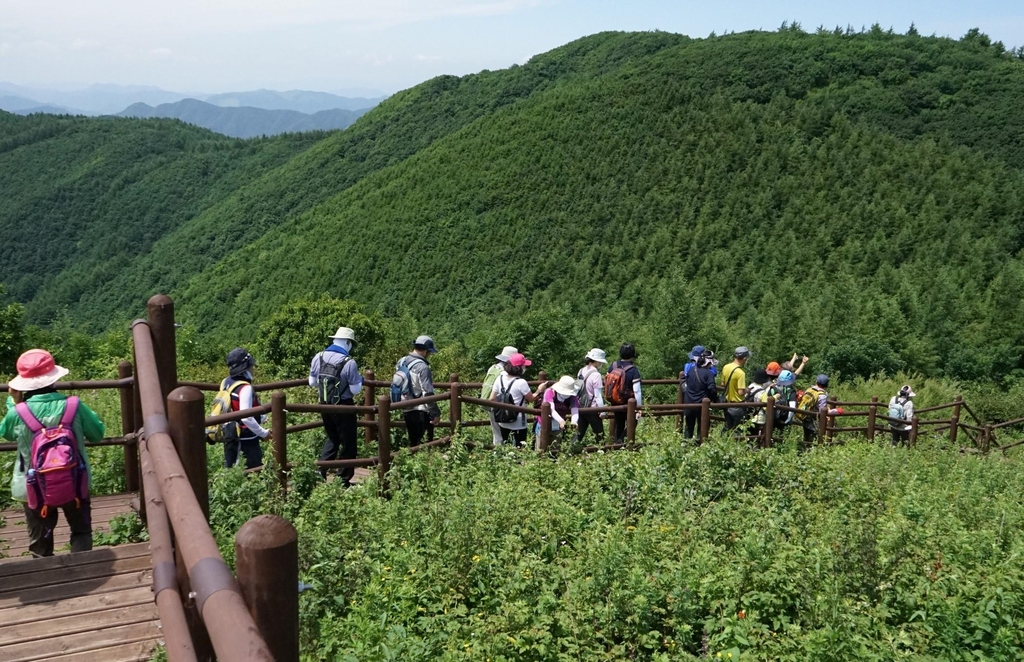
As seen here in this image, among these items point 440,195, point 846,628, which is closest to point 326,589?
point 846,628

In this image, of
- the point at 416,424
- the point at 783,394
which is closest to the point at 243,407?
the point at 416,424

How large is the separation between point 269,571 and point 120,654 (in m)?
2.60

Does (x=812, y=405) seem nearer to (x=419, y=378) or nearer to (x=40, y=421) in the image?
(x=419, y=378)

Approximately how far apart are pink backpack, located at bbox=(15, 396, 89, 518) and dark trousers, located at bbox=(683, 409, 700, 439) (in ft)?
21.9

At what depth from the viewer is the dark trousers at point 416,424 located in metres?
6.98

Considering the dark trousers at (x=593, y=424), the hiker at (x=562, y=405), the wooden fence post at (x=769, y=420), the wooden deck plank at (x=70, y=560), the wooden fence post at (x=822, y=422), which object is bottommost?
the wooden fence post at (x=822, y=422)

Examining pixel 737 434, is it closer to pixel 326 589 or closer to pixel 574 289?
pixel 326 589

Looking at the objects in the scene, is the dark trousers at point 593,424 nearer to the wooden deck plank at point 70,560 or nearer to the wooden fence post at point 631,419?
the wooden fence post at point 631,419

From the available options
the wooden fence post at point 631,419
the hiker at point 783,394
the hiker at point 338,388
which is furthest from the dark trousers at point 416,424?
the hiker at point 783,394

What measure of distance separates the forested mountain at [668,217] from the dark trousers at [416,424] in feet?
60.6

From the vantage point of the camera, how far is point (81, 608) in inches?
141

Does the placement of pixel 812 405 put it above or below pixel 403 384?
below

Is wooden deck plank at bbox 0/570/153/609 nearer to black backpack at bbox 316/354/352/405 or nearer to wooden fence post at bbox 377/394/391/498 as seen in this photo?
wooden fence post at bbox 377/394/391/498

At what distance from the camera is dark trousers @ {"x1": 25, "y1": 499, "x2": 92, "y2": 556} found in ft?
13.4
